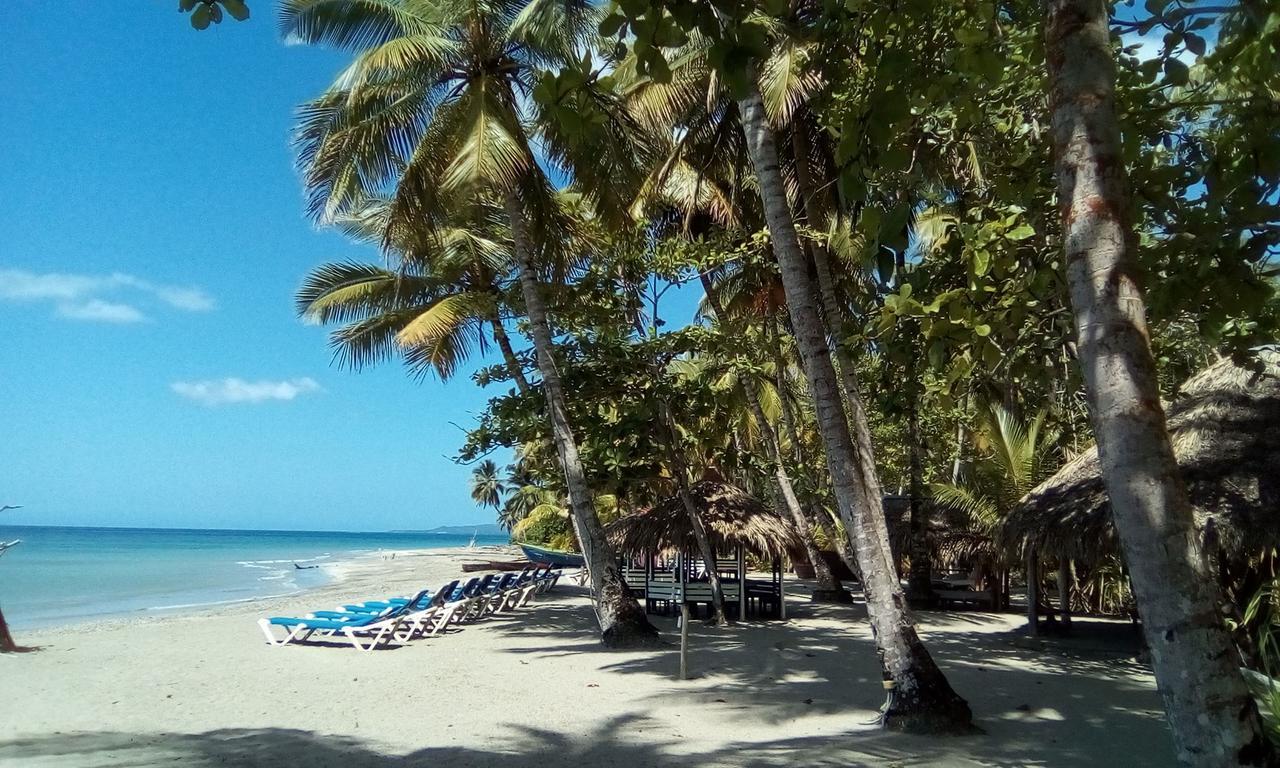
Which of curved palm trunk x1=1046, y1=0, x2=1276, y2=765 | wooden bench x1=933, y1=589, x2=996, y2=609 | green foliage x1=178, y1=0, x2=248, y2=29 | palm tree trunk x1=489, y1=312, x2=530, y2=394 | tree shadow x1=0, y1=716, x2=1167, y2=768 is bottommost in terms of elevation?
tree shadow x1=0, y1=716, x2=1167, y2=768

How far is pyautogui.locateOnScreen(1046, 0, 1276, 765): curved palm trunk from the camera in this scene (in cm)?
225

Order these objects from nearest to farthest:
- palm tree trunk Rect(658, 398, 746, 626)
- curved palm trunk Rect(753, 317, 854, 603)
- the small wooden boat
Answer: palm tree trunk Rect(658, 398, 746, 626) → curved palm trunk Rect(753, 317, 854, 603) → the small wooden boat

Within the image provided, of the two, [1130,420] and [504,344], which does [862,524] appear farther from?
[504,344]

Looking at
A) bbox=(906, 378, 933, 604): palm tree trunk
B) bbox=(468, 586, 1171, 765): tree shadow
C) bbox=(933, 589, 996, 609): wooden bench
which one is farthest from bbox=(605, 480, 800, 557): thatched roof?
bbox=(933, 589, 996, 609): wooden bench

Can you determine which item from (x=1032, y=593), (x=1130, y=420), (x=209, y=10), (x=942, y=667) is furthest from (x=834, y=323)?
(x=209, y=10)

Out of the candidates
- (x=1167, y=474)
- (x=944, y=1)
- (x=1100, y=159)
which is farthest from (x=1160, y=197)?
(x=1167, y=474)

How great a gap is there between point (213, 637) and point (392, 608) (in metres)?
3.01

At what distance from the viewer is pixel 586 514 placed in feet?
34.6

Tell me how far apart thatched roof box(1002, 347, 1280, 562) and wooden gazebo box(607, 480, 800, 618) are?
13.8 feet

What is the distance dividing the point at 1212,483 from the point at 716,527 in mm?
7252

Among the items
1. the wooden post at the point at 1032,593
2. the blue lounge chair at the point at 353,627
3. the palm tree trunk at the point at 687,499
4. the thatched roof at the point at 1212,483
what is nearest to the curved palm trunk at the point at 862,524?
the thatched roof at the point at 1212,483

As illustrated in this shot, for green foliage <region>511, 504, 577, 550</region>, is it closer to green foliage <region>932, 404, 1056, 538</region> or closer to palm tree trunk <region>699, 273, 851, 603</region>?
palm tree trunk <region>699, 273, 851, 603</region>

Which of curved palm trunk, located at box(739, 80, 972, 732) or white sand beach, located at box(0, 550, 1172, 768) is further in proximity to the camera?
curved palm trunk, located at box(739, 80, 972, 732)

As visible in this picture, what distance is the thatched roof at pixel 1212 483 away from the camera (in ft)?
26.1
